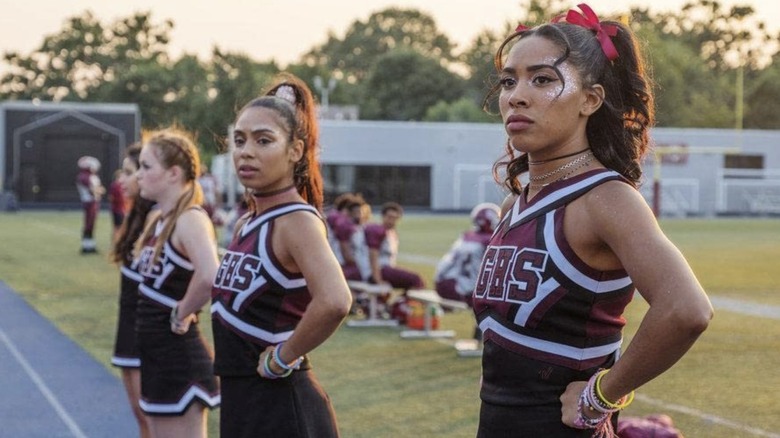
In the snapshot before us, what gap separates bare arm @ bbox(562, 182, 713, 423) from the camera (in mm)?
2646

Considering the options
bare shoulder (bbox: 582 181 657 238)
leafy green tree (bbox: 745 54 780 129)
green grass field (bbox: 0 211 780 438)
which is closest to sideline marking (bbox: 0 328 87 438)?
green grass field (bbox: 0 211 780 438)

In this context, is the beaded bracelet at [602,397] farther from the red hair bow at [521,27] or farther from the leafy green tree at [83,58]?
the leafy green tree at [83,58]

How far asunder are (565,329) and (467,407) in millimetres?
5986

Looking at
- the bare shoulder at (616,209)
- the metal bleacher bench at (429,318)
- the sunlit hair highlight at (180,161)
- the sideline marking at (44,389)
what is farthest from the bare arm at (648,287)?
the metal bleacher bench at (429,318)

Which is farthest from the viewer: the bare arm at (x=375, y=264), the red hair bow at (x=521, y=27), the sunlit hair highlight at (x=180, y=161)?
→ the bare arm at (x=375, y=264)

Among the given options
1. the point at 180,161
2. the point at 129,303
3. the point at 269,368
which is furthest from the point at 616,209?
the point at 129,303

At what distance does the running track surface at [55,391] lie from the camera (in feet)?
26.3

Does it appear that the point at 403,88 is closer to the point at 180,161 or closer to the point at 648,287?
the point at 180,161

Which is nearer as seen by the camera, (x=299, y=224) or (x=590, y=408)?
(x=590, y=408)

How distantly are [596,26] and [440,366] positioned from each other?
785cm

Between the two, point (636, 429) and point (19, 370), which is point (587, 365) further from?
point (19, 370)

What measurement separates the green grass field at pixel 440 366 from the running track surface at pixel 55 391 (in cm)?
30

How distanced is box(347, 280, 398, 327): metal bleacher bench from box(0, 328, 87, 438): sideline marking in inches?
140

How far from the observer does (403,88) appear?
93.4 m
